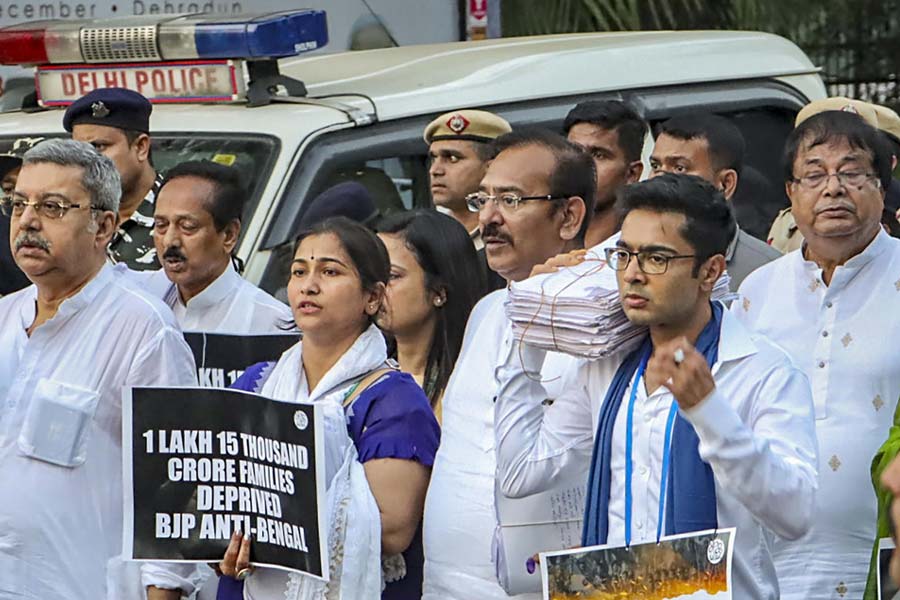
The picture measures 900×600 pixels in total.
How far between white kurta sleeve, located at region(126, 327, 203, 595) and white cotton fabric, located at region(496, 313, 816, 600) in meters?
0.99

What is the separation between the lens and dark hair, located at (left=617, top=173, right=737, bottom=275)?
4129 millimetres

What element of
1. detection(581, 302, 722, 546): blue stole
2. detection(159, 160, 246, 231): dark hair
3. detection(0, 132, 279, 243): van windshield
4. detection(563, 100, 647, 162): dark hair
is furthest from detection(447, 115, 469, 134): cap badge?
detection(581, 302, 722, 546): blue stole

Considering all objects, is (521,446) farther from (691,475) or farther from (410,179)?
(410,179)

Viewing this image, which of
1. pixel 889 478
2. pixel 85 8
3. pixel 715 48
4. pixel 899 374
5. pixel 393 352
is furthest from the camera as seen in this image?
pixel 85 8

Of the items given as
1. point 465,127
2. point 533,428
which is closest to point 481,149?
point 465,127

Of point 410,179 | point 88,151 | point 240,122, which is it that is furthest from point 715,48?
point 88,151

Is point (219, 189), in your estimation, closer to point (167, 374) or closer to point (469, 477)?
point (167, 374)

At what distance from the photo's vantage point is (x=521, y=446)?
4281 mm

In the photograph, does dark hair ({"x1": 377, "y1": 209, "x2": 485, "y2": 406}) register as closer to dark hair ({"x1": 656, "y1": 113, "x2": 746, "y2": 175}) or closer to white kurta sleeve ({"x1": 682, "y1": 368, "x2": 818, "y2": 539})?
dark hair ({"x1": 656, "y1": 113, "x2": 746, "y2": 175})

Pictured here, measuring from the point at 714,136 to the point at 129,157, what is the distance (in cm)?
189

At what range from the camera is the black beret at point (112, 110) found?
6480mm

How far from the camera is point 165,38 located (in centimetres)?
686

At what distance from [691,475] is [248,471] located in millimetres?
1075

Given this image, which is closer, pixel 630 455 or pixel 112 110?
pixel 630 455
